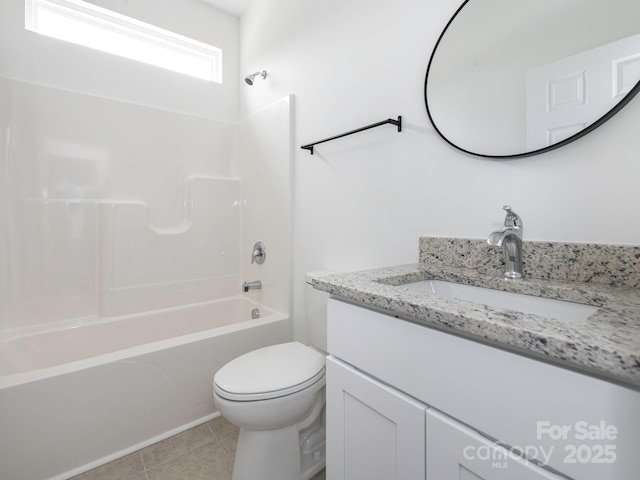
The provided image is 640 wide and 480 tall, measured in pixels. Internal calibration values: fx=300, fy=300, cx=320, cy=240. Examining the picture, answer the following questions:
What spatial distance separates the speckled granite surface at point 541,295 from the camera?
0.42m

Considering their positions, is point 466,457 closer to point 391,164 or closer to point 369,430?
point 369,430

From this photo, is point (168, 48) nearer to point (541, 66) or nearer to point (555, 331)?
point (541, 66)

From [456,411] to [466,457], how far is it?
78 mm

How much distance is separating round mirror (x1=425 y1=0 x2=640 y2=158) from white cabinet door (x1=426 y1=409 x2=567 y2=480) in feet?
2.62

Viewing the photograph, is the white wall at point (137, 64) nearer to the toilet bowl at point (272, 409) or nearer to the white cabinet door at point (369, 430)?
the toilet bowl at point (272, 409)

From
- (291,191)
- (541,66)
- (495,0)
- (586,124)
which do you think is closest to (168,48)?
(291,191)

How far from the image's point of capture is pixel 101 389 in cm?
135

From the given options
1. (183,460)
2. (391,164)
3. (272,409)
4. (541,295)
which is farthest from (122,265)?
(541,295)

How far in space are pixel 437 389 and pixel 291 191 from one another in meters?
1.49

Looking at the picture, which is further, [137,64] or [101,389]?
[137,64]

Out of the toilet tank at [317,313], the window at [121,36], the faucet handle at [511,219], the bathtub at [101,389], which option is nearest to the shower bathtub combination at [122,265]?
the bathtub at [101,389]

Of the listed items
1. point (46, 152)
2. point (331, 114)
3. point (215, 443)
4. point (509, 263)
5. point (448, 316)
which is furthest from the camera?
point (46, 152)

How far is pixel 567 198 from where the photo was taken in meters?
0.86

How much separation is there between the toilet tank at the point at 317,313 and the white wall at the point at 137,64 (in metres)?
1.64
